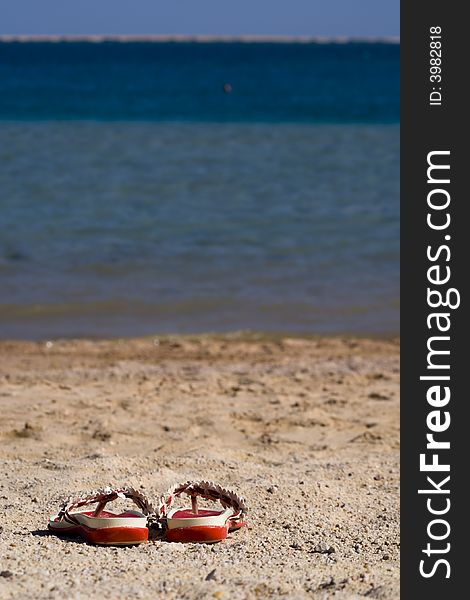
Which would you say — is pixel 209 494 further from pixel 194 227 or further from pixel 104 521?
pixel 194 227

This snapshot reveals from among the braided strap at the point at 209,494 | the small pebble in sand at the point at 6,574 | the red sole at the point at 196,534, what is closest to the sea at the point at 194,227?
the braided strap at the point at 209,494

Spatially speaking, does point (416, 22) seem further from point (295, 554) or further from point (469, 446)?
point (295, 554)

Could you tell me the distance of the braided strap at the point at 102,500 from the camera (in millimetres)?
4191

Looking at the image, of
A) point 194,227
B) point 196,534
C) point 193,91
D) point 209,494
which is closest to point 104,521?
point 196,534

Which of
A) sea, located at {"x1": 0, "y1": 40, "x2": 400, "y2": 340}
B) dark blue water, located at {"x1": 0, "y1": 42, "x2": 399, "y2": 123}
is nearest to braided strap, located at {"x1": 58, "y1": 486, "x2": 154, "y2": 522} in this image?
sea, located at {"x1": 0, "y1": 40, "x2": 400, "y2": 340}

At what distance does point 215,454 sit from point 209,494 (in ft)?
3.61

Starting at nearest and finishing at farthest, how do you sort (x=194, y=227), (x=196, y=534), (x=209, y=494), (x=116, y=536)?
(x=116, y=536)
(x=196, y=534)
(x=209, y=494)
(x=194, y=227)

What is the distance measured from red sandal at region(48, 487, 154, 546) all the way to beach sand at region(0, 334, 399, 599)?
53 mm

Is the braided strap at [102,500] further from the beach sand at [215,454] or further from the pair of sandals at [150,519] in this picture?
the beach sand at [215,454]

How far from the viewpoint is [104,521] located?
4.05 m

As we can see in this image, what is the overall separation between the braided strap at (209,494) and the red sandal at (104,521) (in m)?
0.10

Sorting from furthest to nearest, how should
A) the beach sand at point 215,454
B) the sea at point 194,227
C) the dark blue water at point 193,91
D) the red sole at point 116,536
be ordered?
the dark blue water at point 193,91, the sea at point 194,227, the red sole at point 116,536, the beach sand at point 215,454

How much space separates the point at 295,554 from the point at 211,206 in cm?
1133

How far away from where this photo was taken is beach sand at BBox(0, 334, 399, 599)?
3711mm
